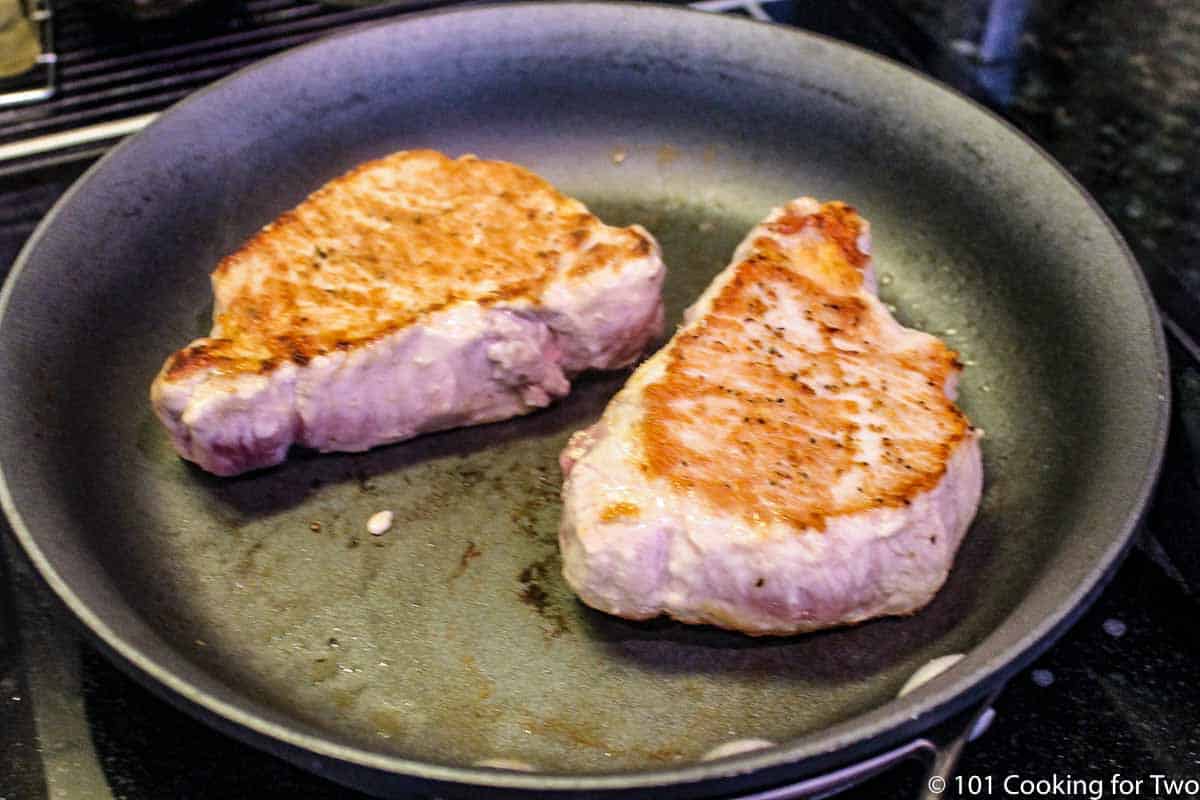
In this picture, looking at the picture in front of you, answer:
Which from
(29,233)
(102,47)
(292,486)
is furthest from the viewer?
(102,47)

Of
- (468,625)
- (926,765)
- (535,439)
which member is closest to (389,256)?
(535,439)

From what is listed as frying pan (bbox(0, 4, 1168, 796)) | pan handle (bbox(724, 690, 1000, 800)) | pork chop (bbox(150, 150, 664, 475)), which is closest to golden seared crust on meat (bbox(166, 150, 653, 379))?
pork chop (bbox(150, 150, 664, 475))

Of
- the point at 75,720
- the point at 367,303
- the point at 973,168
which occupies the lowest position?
the point at 75,720

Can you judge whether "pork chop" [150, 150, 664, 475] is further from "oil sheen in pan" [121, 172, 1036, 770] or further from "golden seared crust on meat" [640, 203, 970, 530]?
"golden seared crust on meat" [640, 203, 970, 530]

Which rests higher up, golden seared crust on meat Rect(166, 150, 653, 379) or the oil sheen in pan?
golden seared crust on meat Rect(166, 150, 653, 379)

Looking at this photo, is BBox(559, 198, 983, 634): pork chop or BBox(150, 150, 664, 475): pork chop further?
BBox(150, 150, 664, 475): pork chop

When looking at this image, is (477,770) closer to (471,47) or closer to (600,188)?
(600,188)

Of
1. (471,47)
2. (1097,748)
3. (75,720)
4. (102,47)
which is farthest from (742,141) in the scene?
(75,720)
